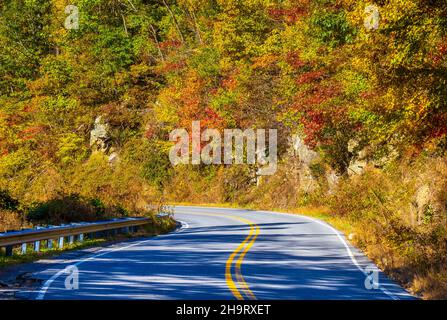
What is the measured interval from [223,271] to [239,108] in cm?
3745

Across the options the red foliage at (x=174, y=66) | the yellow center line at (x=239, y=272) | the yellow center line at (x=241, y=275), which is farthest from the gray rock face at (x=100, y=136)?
the yellow center line at (x=241, y=275)

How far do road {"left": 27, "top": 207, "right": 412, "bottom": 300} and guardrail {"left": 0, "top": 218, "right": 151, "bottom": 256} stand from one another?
130 cm

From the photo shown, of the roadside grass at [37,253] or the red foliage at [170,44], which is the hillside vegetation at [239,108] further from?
the roadside grass at [37,253]

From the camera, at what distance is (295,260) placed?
1883 centimetres

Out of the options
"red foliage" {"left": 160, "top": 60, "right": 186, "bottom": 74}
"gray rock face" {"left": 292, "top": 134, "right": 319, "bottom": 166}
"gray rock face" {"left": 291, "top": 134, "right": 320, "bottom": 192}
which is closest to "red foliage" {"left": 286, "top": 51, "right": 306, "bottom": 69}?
"gray rock face" {"left": 291, "top": 134, "right": 320, "bottom": 192}

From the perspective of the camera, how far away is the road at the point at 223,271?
41.7 feet

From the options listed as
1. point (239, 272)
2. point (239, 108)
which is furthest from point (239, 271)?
point (239, 108)

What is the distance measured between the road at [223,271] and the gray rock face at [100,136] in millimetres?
39649

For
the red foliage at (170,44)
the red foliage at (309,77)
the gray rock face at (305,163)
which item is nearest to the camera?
the red foliage at (309,77)

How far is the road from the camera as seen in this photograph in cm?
1272

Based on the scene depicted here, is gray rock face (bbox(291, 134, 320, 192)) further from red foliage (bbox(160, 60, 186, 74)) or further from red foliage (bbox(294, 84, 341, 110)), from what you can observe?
red foliage (bbox(160, 60, 186, 74))

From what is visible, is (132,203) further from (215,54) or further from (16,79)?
(16,79)

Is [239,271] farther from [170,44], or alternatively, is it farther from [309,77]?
[170,44]

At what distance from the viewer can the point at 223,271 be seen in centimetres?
1622
